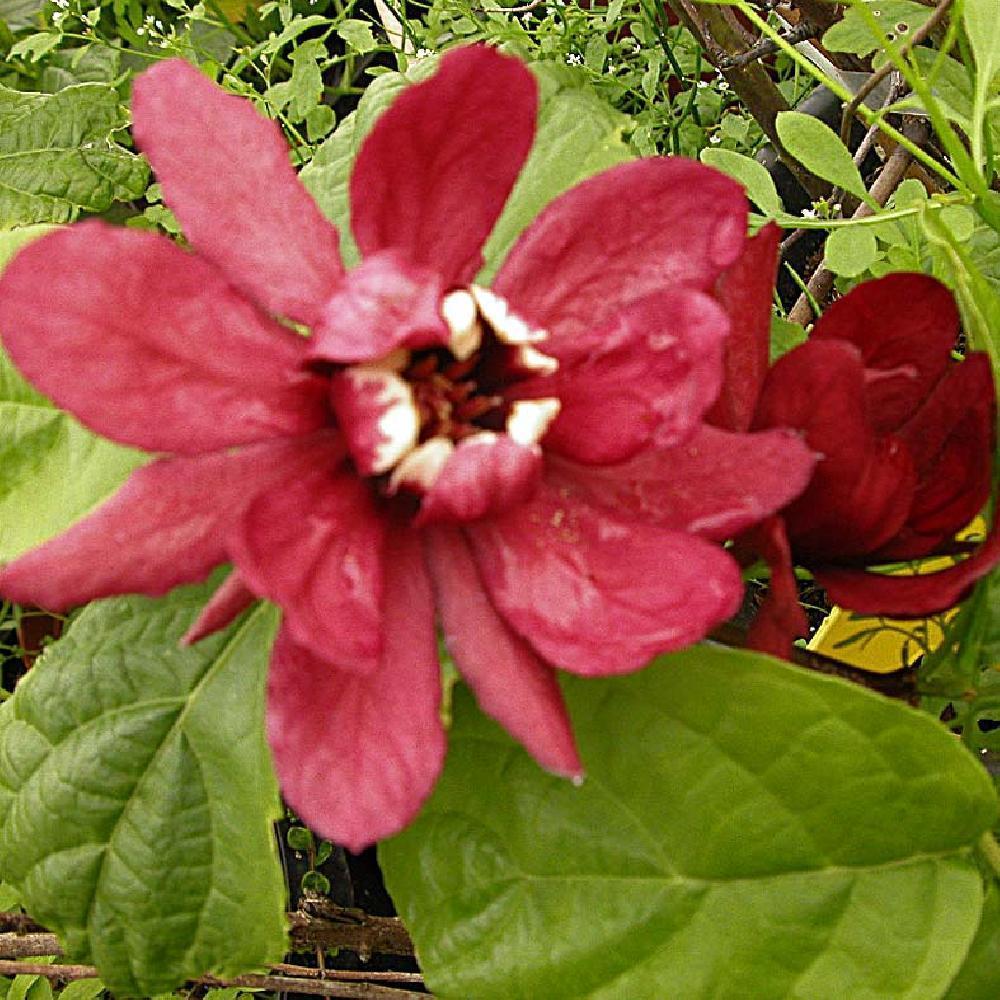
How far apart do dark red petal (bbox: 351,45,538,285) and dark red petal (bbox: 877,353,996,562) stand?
18cm

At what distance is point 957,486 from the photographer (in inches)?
17.7

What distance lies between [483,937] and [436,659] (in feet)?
0.49

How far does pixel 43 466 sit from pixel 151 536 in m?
0.18

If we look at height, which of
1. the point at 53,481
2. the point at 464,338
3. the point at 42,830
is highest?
the point at 464,338

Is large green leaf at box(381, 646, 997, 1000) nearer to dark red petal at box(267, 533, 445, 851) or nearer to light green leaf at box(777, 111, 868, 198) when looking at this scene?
dark red petal at box(267, 533, 445, 851)

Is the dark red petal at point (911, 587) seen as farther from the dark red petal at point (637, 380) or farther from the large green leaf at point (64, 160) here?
the large green leaf at point (64, 160)

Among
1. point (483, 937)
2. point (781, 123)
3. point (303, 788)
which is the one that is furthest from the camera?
point (781, 123)

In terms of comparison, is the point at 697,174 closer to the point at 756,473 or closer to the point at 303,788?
the point at 756,473

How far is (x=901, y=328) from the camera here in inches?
18.7

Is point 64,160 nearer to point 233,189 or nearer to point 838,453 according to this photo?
point 233,189

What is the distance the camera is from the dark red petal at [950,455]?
0.44m

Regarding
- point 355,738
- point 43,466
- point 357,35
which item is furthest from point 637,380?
point 357,35

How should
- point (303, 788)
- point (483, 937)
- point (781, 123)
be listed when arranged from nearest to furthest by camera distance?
point (303, 788) < point (483, 937) < point (781, 123)

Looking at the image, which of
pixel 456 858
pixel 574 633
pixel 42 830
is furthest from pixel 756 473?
pixel 42 830
